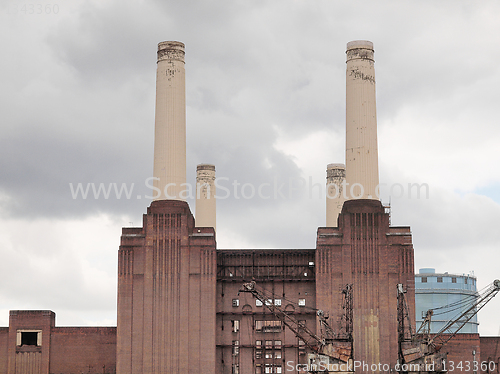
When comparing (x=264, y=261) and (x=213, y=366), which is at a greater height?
(x=264, y=261)

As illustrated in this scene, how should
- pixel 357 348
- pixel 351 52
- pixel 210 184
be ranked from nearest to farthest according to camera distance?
pixel 357 348 < pixel 351 52 < pixel 210 184

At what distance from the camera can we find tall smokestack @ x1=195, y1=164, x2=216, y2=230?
118438mm

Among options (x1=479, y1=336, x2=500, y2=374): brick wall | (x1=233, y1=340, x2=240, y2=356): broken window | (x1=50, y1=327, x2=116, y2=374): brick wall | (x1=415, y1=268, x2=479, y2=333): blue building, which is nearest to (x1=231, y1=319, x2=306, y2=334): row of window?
(x1=233, y1=340, x2=240, y2=356): broken window

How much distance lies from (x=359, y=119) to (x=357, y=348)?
78.1 ft

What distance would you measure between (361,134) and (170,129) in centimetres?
2027

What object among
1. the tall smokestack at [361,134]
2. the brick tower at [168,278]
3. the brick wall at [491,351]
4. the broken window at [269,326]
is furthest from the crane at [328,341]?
the brick wall at [491,351]

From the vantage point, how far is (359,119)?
9094cm

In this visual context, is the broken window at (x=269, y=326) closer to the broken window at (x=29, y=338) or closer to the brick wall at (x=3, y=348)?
the broken window at (x=29, y=338)

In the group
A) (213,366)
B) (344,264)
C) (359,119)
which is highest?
(359,119)

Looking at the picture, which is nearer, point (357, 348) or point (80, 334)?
point (357, 348)

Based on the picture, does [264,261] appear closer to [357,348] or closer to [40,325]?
[357,348]

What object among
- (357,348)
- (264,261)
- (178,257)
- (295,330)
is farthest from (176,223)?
(357,348)

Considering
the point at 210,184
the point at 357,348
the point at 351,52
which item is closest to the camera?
the point at 357,348

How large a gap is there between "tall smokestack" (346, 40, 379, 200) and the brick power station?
0.11m
